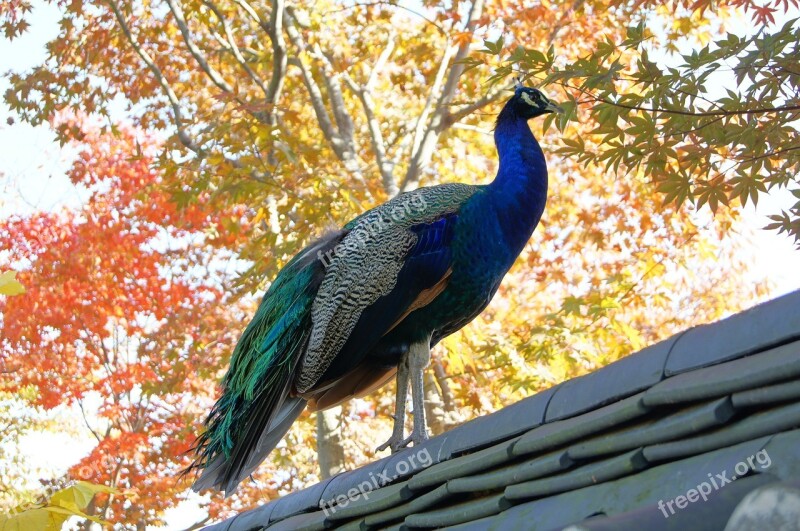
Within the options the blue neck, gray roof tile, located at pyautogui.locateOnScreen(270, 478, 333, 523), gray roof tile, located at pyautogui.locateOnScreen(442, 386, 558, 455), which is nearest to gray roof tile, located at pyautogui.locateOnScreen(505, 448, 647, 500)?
gray roof tile, located at pyautogui.locateOnScreen(442, 386, 558, 455)

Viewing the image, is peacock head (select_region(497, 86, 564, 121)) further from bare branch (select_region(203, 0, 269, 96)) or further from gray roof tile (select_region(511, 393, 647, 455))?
bare branch (select_region(203, 0, 269, 96))

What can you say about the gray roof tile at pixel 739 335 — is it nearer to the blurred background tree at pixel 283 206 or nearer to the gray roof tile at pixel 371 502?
the gray roof tile at pixel 371 502

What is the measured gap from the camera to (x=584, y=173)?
11.1m

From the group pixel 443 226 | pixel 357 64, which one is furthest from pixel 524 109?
pixel 357 64

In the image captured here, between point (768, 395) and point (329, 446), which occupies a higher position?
point (329, 446)

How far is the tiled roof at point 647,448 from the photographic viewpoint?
1573 millimetres

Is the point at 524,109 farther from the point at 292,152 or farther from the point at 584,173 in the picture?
the point at 584,173

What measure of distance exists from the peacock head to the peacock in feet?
1.21

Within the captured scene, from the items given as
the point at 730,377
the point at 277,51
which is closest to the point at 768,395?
the point at 730,377

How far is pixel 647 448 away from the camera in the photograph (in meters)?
1.89

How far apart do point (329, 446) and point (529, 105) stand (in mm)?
4271

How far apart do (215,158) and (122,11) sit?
2.69m

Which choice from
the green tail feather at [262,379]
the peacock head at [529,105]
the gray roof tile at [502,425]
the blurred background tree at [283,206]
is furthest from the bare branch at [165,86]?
the gray roof tile at [502,425]

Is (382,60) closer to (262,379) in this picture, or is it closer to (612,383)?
(262,379)
